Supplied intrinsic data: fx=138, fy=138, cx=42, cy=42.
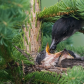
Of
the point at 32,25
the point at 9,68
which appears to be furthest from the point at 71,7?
the point at 9,68

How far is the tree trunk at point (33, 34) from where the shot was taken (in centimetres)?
90

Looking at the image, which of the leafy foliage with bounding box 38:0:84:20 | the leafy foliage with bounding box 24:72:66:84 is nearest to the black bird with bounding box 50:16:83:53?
the leafy foliage with bounding box 38:0:84:20

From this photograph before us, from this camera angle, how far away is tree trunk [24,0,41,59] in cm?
90

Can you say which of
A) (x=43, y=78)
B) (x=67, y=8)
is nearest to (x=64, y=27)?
(x=67, y=8)

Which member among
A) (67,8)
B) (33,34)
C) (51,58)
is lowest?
(51,58)

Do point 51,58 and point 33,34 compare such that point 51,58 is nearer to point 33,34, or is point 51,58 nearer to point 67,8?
point 33,34

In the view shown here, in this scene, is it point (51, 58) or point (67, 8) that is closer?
point (67, 8)

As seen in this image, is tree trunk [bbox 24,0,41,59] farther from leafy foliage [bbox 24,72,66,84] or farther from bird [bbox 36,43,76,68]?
leafy foliage [bbox 24,72,66,84]

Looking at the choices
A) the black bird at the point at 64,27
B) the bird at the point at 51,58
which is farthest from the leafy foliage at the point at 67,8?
the bird at the point at 51,58

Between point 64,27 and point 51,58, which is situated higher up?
point 64,27

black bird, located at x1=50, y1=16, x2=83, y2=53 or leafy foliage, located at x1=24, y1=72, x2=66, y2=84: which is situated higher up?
black bird, located at x1=50, y1=16, x2=83, y2=53

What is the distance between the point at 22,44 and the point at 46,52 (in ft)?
0.56

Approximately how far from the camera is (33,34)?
922 mm

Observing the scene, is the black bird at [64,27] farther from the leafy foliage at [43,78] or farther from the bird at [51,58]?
the leafy foliage at [43,78]
